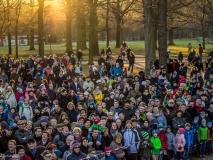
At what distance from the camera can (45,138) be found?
1170 centimetres

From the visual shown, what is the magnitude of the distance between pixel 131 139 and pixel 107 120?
1149 mm

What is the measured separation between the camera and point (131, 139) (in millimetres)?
12781

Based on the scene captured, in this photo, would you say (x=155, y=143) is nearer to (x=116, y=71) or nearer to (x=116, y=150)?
(x=116, y=150)

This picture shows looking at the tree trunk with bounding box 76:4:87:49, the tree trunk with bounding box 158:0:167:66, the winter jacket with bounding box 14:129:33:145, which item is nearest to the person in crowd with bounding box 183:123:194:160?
the winter jacket with bounding box 14:129:33:145

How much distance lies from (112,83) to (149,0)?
294 inches

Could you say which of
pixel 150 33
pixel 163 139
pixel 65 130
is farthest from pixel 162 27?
pixel 65 130

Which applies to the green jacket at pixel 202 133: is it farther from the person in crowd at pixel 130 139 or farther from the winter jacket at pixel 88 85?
the winter jacket at pixel 88 85

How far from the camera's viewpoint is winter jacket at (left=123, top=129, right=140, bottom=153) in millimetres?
12750

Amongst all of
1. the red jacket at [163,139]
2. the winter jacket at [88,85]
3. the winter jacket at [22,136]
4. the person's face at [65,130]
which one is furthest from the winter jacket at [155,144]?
the winter jacket at [88,85]

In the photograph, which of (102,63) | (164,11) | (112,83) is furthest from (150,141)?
(164,11)

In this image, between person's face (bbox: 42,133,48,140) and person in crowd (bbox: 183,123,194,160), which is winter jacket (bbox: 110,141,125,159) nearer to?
person's face (bbox: 42,133,48,140)

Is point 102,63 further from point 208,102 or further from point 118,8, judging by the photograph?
point 118,8

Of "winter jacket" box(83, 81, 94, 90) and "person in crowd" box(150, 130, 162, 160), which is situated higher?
"winter jacket" box(83, 81, 94, 90)

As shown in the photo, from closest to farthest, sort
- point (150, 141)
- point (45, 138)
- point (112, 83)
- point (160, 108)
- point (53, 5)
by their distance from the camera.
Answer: point (45, 138), point (150, 141), point (160, 108), point (112, 83), point (53, 5)
